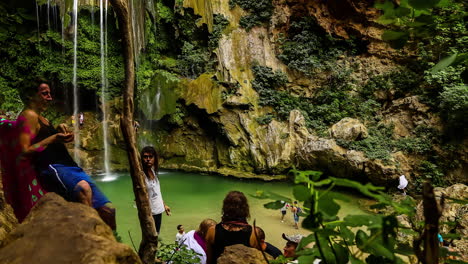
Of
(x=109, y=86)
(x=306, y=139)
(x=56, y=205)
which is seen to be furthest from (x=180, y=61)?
(x=56, y=205)

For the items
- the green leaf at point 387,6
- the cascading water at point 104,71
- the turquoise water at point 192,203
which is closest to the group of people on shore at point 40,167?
the green leaf at point 387,6

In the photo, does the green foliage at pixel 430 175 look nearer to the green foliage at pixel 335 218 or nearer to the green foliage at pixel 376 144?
the green foliage at pixel 376 144

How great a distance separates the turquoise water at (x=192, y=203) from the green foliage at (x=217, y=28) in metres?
5.70

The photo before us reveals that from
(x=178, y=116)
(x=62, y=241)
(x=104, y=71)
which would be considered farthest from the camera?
(x=104, y=71)

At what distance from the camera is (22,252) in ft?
2.83

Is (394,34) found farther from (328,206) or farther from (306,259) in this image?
(306,259)

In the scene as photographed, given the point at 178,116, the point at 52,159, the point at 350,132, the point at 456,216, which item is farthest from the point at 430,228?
the point at 178,116

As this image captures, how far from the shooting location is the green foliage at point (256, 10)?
12828 mm

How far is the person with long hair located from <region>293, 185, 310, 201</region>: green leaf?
1627mm

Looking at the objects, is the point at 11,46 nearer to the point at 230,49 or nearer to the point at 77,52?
the point at 77,52

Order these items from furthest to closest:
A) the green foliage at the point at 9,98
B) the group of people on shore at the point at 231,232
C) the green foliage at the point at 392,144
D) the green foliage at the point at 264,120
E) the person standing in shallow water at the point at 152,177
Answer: the green foliage at the point at 9,98, the green foliage at the point at 264,120, the green foliage at the point at 392,144, the person standing in shallow water at the point at 152,177, the group of people on shore at the point at 231,232

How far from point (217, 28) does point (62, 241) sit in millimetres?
12580

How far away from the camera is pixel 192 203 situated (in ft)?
26.0

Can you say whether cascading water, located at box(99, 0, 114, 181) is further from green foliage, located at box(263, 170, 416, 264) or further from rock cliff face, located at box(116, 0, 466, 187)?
green foliage, located at box(263, 170, 416, 264)
